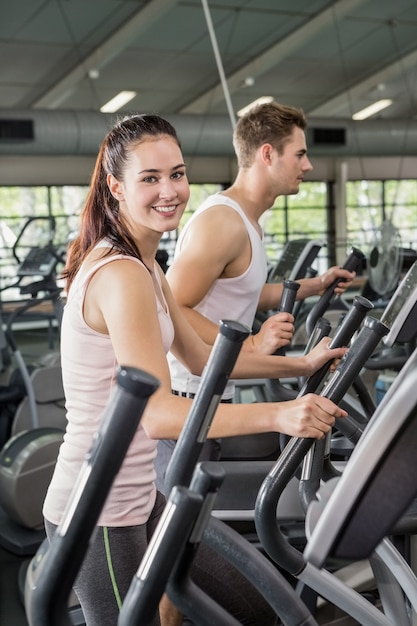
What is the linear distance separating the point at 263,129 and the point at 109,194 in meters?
1.18

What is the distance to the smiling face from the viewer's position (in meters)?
1.53

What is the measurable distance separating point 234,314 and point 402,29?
9.48m

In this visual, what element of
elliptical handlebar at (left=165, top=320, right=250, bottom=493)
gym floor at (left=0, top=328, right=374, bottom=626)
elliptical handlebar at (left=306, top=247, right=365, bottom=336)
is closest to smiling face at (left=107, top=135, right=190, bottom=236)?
elliptical handlebar at (left=165, top=320, right=250, bottom=493)

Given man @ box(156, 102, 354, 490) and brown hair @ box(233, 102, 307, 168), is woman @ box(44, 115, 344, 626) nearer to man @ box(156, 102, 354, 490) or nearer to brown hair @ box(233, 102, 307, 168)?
man @ box(156, 102, 354, 490)

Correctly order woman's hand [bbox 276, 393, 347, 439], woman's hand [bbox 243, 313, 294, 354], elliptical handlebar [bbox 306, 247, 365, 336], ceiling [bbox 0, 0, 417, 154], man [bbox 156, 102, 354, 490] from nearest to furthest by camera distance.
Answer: woman's hand [bbox 276, 393, 347, 439] → woman's hand [bbox 243, 313, 294, 354] → man [bbox 156, 102, 354, 490] → elliptical handlebar [bbox 306, 247, 365, 336] → ceiling [bbox 0, 0, 417, 154]

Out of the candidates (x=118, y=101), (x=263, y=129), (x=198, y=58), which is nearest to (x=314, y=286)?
(x=263, y=129)

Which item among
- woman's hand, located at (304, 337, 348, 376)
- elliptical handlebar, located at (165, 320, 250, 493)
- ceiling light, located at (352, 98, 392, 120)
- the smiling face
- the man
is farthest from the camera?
ceiling light, located at (352, 98, 392, 120)

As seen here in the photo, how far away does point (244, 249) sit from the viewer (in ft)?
7.74

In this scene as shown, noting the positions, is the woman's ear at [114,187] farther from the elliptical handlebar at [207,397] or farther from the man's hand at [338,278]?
the man's hand at [338,278]

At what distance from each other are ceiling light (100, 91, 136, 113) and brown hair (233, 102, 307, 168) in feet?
28.7

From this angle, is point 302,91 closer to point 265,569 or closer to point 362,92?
point 362,92

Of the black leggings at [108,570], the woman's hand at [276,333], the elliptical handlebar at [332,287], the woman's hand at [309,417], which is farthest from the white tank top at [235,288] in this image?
the woman's hand at [309,417]

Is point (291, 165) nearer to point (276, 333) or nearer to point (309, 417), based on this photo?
point (276, 333)

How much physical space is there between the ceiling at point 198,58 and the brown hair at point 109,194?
265 inches
